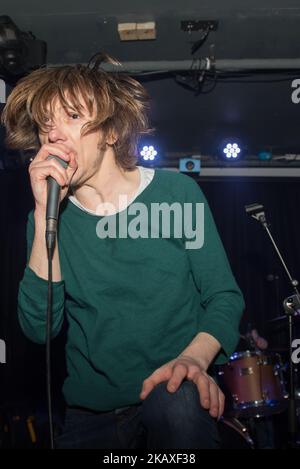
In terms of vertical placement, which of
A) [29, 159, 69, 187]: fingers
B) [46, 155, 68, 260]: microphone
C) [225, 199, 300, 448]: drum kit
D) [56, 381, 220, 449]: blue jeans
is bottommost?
[225, 199, 300, 448]: drum kit

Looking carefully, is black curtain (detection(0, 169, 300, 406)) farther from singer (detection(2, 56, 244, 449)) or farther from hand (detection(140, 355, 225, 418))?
hand (detection(140, 355, 225, 418))

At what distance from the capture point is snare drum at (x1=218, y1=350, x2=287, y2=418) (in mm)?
4281

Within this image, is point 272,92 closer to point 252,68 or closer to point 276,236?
point 252,68

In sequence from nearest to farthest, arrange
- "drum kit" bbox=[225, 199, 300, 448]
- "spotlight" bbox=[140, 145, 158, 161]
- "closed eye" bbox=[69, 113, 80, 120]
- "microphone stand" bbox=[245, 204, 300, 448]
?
"closed eye" bbox=[69, 113, 80, 120] → "microphone stand" bbox=[245, 204, 300, 448] → "drum kit" bbox=[225, 199, 300, 448] → "spotlight" bbox=[140, 145, 158, 161]

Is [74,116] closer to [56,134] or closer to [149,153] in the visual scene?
[56,134]

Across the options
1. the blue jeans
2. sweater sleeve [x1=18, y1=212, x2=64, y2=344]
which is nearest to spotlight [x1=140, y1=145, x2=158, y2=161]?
sweater sleeve [x1=18, y1=212, x2=64, y2=344]

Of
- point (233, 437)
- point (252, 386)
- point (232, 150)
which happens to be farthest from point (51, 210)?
point (232, 150)

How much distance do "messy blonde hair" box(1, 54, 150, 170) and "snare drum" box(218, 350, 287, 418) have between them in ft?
10.2

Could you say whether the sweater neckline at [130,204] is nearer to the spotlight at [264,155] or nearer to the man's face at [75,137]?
the man's face at [75,137]

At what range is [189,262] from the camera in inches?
60.2

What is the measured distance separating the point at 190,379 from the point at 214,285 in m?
0.39

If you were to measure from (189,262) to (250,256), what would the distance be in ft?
20.4

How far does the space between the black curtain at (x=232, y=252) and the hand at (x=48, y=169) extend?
5994 mm

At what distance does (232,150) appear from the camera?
6.61 m
